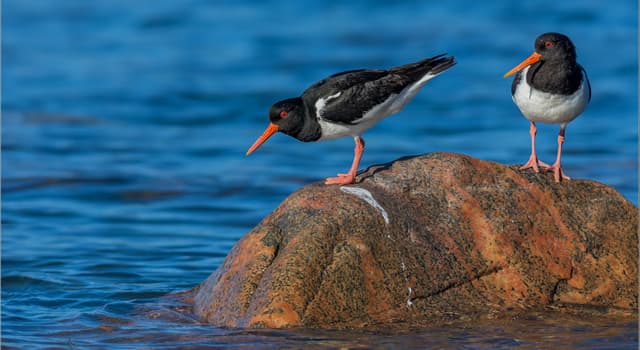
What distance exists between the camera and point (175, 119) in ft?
55.6

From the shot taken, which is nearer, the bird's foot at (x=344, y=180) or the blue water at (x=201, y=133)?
the bird's foot at (x=344, y=180)

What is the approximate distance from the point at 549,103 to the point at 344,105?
1608mm

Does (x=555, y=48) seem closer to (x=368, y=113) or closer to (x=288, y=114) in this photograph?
(x=368, y=113)

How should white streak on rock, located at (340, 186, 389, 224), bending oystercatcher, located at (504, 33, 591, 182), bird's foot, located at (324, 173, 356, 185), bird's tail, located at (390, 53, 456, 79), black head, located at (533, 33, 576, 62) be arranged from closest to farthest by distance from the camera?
white streak on rock, located at (340, 186, 389, 224) → bird's foot, located at (324, 173, 356, 185) → bending oystercatcher, located at (504, 33, 591, 182) → black head, located at (533, 33, 576, 62) → bird's tail, located at (390, 53, 456, 79)

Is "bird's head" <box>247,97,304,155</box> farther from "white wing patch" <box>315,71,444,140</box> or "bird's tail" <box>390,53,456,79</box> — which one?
"bird's tail" <box>390,53,456,79</box>

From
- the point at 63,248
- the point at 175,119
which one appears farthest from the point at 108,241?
the point at 175,119

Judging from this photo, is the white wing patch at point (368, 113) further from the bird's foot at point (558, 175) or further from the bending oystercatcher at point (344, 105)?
the bird's foot at point (558, 175)

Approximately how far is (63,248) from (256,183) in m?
3.29

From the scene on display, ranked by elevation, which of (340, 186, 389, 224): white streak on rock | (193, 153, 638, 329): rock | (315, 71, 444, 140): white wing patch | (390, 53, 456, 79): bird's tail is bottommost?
(193, 153, 638, 329): rock

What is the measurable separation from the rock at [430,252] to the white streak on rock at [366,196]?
10 millimetres

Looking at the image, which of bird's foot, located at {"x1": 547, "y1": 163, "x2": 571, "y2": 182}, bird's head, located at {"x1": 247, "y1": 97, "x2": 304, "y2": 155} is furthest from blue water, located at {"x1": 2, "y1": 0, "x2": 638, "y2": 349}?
bird's head, located at {"x1": 247, "y1": 97, "x2": 304, "y2": 155}

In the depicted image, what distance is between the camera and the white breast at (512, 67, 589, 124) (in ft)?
A: 25.6

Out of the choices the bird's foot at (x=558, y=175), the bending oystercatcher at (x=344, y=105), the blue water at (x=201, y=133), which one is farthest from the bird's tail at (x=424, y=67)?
the blue water at (x=201, y=133)

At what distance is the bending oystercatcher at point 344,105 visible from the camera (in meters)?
7.92
